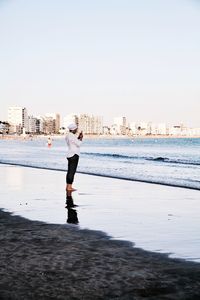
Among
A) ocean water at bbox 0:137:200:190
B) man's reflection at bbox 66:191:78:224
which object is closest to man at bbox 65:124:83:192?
man's reflection at bbox 66:191:78:224

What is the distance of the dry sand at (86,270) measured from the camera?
13.5 ft

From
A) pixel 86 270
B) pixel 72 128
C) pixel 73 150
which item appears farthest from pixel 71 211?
pixel 86 270

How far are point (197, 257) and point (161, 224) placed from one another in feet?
7.98

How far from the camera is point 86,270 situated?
16.0 feet

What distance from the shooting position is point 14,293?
4.07m

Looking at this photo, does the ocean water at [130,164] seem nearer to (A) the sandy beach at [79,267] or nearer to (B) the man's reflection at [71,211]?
(B) the man's reflection at [71,211]

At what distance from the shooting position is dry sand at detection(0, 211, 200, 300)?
411 cm

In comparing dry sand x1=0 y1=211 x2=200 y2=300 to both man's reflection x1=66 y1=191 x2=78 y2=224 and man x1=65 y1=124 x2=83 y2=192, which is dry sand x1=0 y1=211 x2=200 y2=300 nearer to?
man's reflection x1=66 y1=191 x2=78 y2=224

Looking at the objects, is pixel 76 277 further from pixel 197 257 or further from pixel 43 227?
pixel 43 227

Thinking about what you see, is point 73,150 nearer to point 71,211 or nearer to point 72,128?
point 72,128

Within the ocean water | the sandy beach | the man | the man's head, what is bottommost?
the ocean water

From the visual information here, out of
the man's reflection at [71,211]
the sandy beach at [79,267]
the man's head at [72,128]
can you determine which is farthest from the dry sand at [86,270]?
the man's head at [72,128]

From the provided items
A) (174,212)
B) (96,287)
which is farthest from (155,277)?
(174,212)

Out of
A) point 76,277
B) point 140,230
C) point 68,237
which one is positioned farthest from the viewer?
point 140,230
